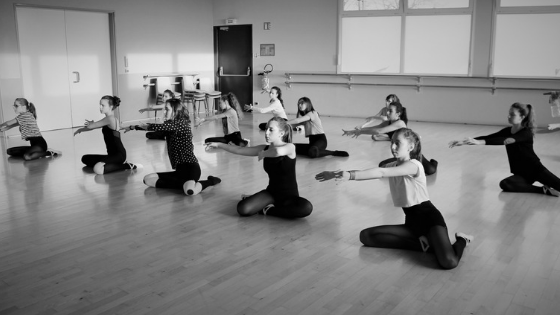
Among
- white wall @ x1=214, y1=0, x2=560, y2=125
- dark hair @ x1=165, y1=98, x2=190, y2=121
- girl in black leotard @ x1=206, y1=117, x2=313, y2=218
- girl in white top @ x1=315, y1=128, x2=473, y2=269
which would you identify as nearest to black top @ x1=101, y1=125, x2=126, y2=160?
dark hair @ x1=165, y1=98, x2=190, y2=121

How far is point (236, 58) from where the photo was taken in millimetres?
14789

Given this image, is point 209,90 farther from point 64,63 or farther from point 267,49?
point 64,63

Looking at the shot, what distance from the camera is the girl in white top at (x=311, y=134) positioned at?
785 cm

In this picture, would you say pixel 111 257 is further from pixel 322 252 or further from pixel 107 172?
pixel 107 172

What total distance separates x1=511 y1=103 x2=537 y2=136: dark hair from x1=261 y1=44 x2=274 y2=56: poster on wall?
9.33 meters

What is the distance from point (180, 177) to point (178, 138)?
1.40 ft

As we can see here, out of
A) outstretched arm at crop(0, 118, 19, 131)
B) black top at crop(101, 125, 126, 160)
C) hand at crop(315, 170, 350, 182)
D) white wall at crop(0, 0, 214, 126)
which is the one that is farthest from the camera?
white wall at crop(0, 0, 214, 126)

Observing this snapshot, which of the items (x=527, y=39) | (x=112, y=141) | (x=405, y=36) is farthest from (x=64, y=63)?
(x=527, y=39)

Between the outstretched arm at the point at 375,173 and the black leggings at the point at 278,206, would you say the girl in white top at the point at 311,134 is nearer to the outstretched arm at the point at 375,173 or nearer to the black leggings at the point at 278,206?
the black leggings at the point at 278,206

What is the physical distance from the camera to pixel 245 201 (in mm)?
4812

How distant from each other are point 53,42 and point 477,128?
895 centimetres

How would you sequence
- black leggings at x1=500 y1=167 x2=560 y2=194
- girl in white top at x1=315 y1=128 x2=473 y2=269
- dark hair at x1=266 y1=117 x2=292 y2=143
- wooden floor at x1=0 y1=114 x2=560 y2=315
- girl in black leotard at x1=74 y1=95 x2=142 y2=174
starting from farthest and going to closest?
girl in black leotard at x1=74 y1=95 x2=142 y2=174 < black leggings at x1=500 y1=167 x2=560 y2=194 < dark hair at x1=266 y1=117 x2=292 y2=143 < girl in white top at x1=315 y1=128 x2=473 y2=269 < wooden floor at x1=0 y1=114 x2=560 y2=315

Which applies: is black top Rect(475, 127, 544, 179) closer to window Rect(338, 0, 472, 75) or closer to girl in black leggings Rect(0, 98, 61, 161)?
girl in black leggings Rect(0, 98, 61, 161)

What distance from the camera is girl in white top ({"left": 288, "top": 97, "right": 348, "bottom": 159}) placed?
25.7 feet
